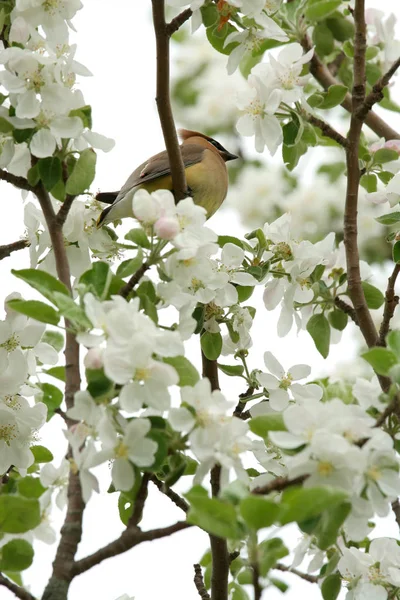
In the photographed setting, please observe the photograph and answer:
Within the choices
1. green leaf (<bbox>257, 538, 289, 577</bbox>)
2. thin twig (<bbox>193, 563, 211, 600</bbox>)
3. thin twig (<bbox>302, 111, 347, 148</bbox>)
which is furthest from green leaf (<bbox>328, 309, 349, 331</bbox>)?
green leaf (<bbox>257, 538, 289, 577</bbox>)

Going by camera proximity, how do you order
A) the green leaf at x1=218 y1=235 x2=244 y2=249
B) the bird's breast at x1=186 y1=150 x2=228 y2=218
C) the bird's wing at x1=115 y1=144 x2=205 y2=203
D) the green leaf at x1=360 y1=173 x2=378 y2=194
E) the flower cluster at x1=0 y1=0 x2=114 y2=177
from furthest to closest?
the bird's breast at x1=186 y1=150 x2=228 y2=218 < the bird's wing at x1=115 y1=144 x2=205 y2=203 < the green leaf at x1=360 y1=173 x2=378 y2=194 < the green leaf at x1=218 y1=235 x2=244 y2=249 < the flower cluster at x1=0 y1=0 x2=114 y2=177

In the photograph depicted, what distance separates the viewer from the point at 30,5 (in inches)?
72.1

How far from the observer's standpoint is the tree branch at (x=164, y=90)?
5.95 ft

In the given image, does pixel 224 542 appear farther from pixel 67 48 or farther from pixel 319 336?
pixel 67 48

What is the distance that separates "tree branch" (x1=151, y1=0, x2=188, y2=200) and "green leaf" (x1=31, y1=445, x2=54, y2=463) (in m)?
0.64

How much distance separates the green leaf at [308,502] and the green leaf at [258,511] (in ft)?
0.04

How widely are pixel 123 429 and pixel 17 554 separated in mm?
311

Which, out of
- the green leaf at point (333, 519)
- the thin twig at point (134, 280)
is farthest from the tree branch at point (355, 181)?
the green leaf at point (333, 519)

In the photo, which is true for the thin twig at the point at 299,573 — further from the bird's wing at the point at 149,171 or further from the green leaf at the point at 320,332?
the bird's wing at the point at 149,171

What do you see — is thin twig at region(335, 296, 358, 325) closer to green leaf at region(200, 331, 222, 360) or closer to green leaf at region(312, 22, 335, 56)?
green leaf at region(200, 331, 222, 360)

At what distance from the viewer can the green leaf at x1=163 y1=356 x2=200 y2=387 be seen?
1487 mm

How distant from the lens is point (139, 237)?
5.09ft

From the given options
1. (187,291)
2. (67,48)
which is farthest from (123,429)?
(67,48)

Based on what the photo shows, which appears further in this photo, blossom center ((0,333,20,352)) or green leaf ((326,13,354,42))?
green leaf ((326,13,354,42))
